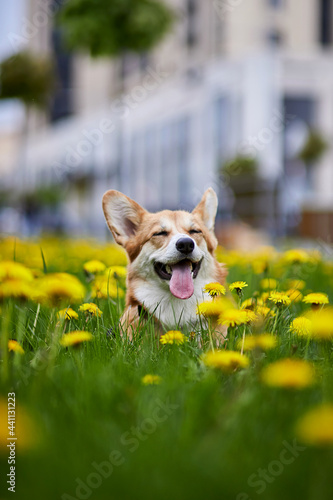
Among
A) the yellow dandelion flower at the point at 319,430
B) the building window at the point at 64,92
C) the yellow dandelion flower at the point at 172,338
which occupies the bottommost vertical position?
the yellow dandelion flower at the point at 172,338

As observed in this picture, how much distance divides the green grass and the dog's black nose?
59cm

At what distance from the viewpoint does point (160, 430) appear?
4.11 feet

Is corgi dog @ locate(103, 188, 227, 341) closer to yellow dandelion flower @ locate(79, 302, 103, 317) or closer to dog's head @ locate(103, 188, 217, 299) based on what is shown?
dog's head @ locate(103, 188, 217, 299)

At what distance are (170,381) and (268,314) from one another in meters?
0.74

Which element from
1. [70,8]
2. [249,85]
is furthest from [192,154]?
[70,8]

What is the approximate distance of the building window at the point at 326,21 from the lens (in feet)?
94.9

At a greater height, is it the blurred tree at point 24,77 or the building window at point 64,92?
the building window at point 64,92

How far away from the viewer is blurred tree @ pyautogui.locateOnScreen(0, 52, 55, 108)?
50.0 ft

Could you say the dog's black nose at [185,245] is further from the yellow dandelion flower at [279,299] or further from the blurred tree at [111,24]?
the blurred tree at [111,24]

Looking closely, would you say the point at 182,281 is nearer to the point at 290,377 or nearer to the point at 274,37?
the point at 290,377

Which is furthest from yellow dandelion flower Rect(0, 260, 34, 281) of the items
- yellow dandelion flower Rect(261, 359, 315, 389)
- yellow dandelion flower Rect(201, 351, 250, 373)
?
yellow dandelion flower Rect(261, 359, 315, 389)

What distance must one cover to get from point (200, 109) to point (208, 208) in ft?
77.4

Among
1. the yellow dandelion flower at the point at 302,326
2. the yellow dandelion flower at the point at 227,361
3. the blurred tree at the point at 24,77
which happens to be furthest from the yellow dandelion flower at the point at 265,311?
the blurred tree at the point at 24,77

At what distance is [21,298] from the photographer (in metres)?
1.54
